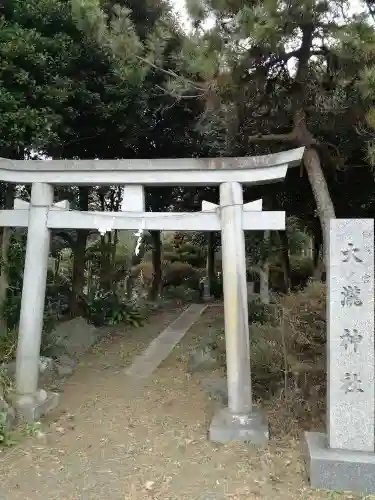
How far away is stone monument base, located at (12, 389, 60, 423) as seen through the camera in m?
5.40

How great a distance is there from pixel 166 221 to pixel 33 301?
6.46 feet

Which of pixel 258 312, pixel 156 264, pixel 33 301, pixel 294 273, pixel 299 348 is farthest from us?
pixel 294 273

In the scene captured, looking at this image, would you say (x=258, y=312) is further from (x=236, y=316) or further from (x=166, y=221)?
(x=166, y=221)

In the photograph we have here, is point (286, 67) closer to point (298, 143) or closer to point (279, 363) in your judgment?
point (298, 143)

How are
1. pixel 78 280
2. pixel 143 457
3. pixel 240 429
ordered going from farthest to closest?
pixel 78 280
pixel 240 429
pixel 143 457

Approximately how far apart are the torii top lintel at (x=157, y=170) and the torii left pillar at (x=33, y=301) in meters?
0.25

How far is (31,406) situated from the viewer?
17.9ft

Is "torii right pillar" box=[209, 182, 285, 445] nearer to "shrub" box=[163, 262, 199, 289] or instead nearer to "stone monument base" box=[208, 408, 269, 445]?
"stone monument base" box=[208, 408, 269, 445]

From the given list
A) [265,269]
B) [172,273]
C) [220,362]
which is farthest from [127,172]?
[172,273]

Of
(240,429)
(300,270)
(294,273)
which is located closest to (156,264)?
(294,273)

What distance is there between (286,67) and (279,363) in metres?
4.92

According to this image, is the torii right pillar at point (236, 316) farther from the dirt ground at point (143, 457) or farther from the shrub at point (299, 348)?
the shrub at point (299, 348)

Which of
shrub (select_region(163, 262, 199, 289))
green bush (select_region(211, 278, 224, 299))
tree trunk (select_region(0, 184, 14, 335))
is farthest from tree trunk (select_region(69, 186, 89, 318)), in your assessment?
shrub (select_region(163, 262, 199, 289))

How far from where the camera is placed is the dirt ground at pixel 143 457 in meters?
4.05
